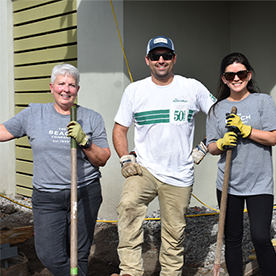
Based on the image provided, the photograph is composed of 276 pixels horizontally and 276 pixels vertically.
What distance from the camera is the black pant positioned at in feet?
9.11

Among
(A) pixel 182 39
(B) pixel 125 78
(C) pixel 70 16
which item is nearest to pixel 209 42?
(A) pixel 182 39

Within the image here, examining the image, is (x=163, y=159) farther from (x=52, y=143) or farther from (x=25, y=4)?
(x=25, y=4)

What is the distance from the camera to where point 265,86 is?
5961mm

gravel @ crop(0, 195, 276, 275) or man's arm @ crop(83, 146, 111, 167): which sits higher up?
man's arm @ crop(83, 146, 111, 167)

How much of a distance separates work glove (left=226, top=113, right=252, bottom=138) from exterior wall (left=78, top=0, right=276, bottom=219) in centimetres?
257

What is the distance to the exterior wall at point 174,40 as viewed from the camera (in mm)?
5191

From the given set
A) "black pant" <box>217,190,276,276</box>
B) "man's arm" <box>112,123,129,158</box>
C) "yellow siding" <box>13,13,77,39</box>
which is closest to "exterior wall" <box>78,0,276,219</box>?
"yellow siding" <box>13,13,77,39</box>

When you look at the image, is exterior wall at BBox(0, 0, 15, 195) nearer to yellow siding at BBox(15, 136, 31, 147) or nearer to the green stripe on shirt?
yellow siding at BBox(15, 136, 31, 147)

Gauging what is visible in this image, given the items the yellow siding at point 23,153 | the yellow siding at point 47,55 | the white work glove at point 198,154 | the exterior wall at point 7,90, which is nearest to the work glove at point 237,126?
the white work glove at point 198,154

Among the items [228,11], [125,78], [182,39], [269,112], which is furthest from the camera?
[228,11]

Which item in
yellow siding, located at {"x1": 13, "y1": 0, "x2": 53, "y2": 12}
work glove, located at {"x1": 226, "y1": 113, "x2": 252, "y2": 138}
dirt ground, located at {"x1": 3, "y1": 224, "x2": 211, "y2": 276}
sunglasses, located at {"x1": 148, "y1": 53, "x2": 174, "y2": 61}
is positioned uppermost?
yellow siding, located at {"x1": 13, "y1": 0, "x2": 53, "y2": 12}

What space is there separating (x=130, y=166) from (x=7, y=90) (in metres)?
4.67

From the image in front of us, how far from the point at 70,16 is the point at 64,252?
395cm

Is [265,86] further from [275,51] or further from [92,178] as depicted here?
[92,178]
